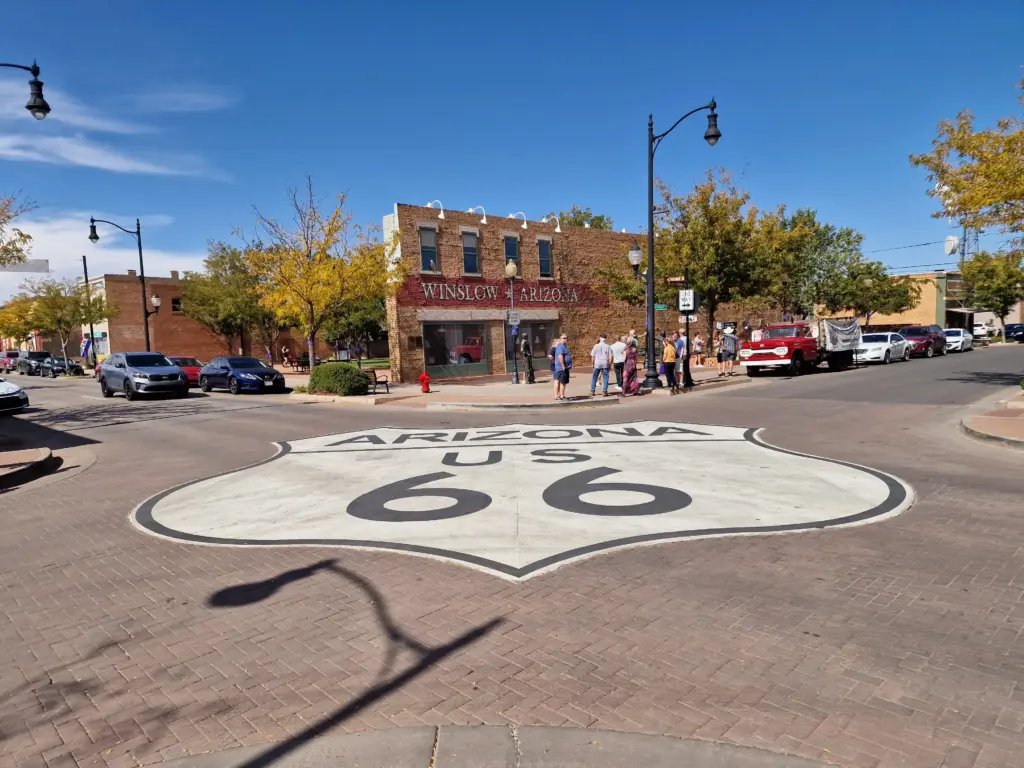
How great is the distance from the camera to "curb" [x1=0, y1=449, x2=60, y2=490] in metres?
9.53

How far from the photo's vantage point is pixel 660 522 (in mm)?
6289

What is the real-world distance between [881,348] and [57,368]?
160 feet

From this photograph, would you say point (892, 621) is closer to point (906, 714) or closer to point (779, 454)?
point (906, 714)

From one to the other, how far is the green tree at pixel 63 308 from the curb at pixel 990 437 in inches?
1741

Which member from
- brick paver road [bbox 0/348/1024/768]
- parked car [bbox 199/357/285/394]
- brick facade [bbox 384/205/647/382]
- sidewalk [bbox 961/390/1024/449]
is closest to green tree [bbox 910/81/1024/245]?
sidewalk [bbox 961/390/1024/449]

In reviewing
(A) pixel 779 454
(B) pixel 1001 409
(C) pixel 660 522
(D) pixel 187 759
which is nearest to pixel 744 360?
(B) pixel 1001 409

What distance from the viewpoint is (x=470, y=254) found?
28.5m

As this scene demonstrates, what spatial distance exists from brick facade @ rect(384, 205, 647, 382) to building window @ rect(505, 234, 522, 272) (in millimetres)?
219

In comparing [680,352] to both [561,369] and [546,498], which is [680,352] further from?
[546,498]

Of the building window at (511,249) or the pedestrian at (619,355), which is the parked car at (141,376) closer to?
the building window at (511,249)

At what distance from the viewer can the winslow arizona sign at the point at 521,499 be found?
5961 millimetres

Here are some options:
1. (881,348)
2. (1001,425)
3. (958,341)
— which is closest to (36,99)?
(1001,425)

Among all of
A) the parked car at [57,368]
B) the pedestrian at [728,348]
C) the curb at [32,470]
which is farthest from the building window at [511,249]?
the parked car at [57,368]

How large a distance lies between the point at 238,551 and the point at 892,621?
5.25 m
